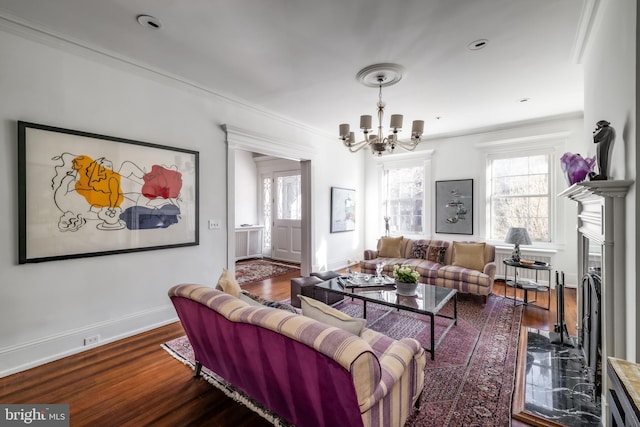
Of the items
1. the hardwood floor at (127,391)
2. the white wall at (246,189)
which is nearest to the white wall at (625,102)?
the hardwood floor at (127,391)

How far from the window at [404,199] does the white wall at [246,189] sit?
11.6 ft

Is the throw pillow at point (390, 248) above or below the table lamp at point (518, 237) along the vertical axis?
below

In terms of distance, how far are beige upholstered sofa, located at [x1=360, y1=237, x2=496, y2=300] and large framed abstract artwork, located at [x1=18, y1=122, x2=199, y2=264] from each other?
3121mm

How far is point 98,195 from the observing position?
271 centimetres

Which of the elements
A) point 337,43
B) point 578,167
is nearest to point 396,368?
point 578,167

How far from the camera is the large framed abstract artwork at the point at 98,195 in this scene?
2367 mm

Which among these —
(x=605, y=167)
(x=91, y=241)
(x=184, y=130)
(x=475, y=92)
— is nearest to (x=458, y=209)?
(x=475, y=92)

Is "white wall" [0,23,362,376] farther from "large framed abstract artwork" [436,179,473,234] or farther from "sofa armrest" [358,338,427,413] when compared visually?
"large framed abstract artwork" [436,179,473,234]

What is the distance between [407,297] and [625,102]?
220 centimetres

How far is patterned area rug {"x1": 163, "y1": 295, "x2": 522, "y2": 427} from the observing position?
1.86 meters

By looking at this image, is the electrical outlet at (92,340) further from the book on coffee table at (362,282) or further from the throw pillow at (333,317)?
the book on coffee table at (362,282)

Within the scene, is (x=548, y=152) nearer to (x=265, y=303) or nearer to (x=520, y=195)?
(x=520, y=195)

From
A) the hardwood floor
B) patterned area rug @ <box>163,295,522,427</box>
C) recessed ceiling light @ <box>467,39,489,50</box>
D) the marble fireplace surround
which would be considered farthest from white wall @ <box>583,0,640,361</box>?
the hardwood floor

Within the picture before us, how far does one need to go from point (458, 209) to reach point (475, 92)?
2531mm
